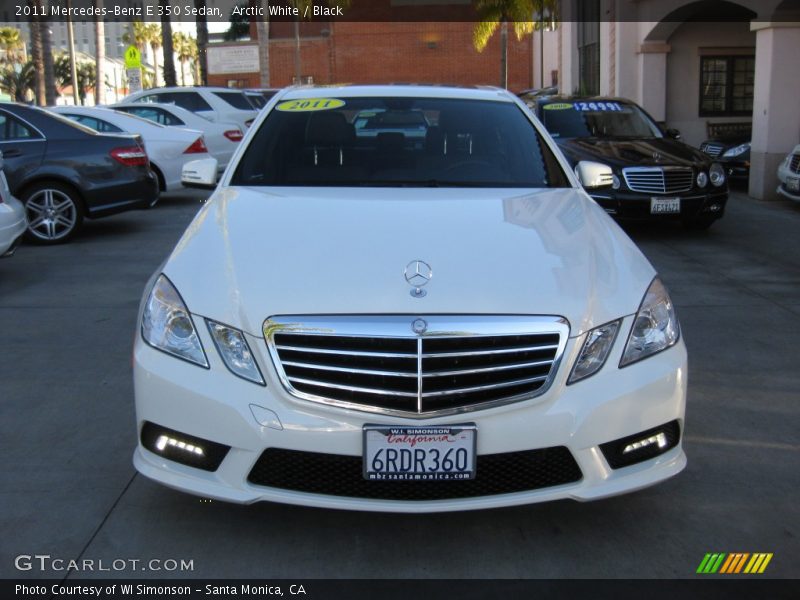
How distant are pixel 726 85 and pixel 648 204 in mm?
12198

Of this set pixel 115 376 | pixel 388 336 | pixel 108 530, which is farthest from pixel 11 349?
pixel 388 336

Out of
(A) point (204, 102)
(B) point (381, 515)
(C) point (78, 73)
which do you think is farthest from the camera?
(C) point (78, 73)

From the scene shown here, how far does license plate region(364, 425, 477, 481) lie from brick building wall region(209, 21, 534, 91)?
47061 mm

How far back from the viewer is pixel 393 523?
3609mm

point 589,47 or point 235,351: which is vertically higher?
point 589,47

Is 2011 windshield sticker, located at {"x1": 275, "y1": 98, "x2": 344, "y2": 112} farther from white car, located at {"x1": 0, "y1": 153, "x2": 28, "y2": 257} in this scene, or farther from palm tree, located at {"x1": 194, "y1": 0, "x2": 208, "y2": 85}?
palm tree, located at {"x1": 194, "y1": 0, "x2": 208, "y2": 85}

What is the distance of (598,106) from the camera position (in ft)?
40.1

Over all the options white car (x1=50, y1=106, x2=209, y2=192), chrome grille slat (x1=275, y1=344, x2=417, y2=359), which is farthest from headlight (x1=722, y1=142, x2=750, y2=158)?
chrome grille slat (x1=275, y1=344, x2=417, y2=359)

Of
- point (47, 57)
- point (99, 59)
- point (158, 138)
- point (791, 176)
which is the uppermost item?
point (99, 59)

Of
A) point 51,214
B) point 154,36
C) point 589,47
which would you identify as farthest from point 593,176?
point 154,36

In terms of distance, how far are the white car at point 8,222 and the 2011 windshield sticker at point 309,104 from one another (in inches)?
142

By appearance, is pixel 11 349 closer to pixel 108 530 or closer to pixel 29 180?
pixel 108 530

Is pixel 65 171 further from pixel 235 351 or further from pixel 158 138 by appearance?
pixel 235 351

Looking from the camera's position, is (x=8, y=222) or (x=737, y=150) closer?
(x=8, y=222)
